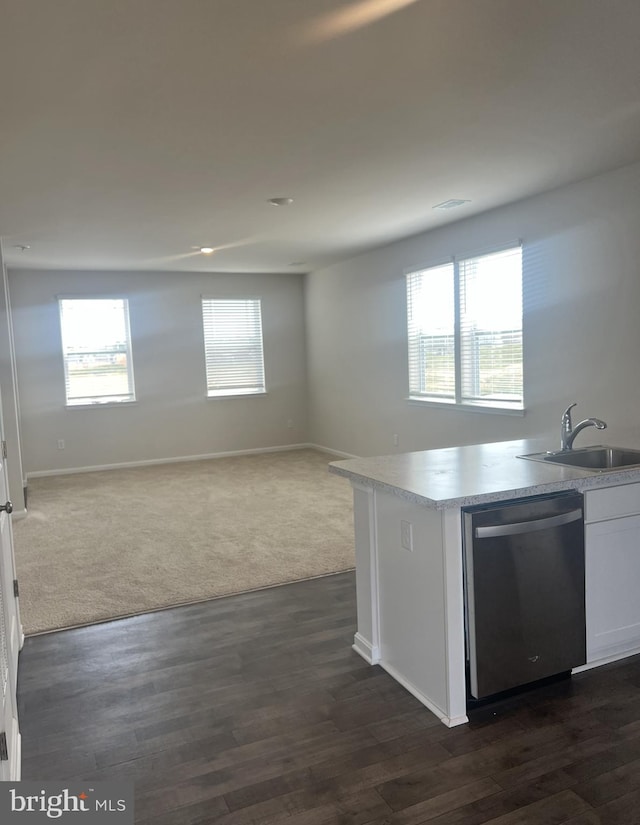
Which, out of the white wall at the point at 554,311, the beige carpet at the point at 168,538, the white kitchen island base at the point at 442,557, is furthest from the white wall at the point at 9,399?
the white wall at the point at 554,311

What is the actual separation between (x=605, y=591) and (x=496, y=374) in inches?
118

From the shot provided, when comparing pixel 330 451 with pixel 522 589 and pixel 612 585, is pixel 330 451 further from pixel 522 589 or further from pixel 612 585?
pixel 522 589

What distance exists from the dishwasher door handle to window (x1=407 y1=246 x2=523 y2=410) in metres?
2.77

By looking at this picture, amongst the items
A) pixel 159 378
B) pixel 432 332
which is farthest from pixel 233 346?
pixel 432 332

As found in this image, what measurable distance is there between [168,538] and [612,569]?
339cm

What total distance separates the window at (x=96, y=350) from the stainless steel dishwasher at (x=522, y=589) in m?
6.75

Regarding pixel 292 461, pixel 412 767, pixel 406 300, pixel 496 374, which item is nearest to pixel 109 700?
pixel 412 767

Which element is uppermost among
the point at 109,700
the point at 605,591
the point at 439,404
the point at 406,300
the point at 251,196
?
the point at 251,196

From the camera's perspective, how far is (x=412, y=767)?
212 cm

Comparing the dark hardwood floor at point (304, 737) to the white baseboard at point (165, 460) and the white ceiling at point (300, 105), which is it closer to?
the white ceiling at point (300, 105)

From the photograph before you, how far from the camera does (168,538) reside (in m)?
4.95

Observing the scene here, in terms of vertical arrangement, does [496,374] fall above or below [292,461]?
above

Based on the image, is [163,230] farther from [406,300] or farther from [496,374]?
[496,374]

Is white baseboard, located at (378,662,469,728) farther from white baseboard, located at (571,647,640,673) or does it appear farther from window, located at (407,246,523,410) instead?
window, located at (407,246,523,410)
